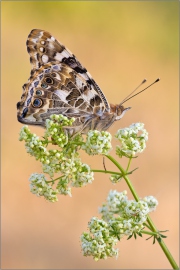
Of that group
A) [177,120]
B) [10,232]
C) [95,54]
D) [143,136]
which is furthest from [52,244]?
[95,54]

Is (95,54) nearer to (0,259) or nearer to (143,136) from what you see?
(0,259)

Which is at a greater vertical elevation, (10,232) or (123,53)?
(123,53)

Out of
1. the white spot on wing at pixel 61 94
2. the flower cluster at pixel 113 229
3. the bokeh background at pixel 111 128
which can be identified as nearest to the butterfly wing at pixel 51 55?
the white spot on wing at pixel 61 94

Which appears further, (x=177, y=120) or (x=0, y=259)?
(x=177, y=120)

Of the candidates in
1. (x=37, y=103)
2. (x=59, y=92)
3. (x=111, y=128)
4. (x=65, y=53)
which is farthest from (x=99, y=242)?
(x=111, y=128)

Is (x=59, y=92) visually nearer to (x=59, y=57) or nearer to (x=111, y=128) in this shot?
(x=59, y=57)

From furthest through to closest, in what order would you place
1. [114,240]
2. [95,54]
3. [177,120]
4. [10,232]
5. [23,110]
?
[95,54], [177,120], [10,232], [23,110], [114,240]

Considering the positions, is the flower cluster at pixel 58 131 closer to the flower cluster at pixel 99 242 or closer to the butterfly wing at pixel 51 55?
the flower cluster at pixel 99 242
